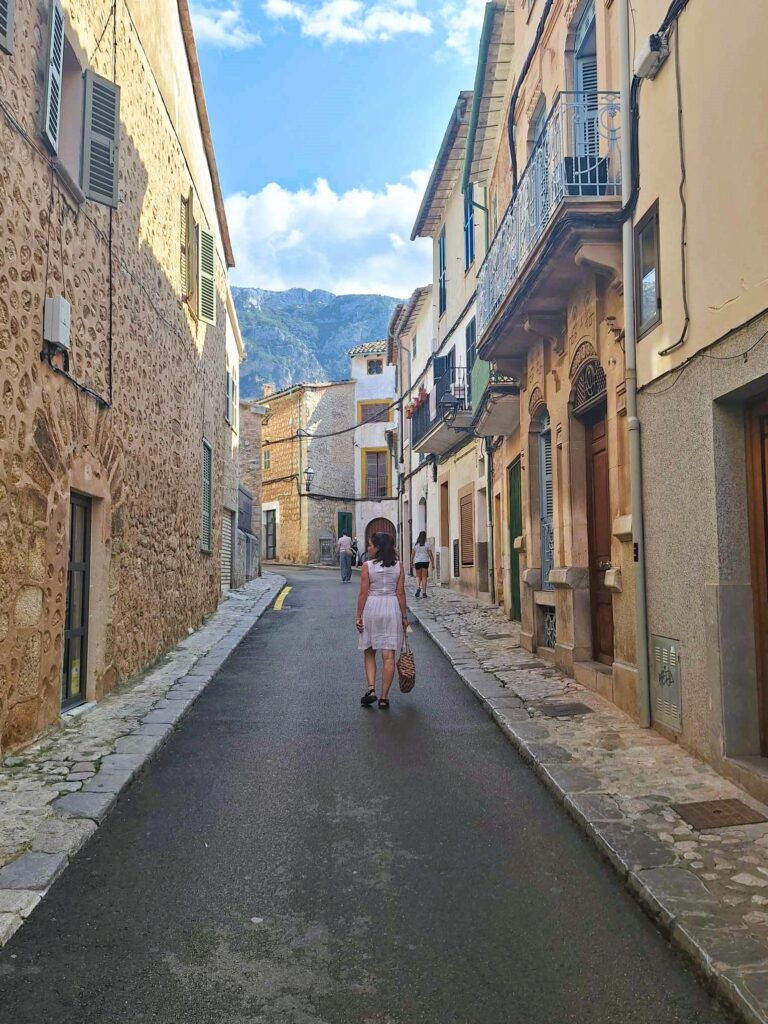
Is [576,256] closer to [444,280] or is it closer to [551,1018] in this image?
[551,1018]

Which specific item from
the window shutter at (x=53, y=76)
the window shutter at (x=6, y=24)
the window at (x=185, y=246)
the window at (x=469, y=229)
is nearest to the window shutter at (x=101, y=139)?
the window shutter at (x=53, y=76)

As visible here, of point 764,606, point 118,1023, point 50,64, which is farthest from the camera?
point 50,64

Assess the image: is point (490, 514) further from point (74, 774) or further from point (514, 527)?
point (74, 774)

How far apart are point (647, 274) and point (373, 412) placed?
36.9 meters

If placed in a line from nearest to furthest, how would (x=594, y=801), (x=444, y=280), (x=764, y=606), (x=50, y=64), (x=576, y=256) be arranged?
(x=594, y=801), (x=764, y=606), (x=50, y=64), (x=576, y=256), (x=444, y=280)

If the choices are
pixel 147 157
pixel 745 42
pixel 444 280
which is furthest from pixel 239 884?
pixel 444 280


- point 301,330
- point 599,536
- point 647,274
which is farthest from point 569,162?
point 301,330

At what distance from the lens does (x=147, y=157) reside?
9.68 metres

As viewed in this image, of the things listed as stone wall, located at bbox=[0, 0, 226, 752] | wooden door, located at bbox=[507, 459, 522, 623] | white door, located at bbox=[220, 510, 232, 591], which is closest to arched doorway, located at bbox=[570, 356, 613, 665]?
stone wall, located at bbox=[0, 0, 226, 752]

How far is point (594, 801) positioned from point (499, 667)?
16.0 ft

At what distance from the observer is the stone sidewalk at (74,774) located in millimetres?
3906

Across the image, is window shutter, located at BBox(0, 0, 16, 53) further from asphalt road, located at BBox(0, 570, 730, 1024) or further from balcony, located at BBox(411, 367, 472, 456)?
balcony, located at BBox(411, 367, 472, 456)

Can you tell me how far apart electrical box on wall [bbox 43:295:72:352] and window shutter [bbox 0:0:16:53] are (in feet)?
5.53

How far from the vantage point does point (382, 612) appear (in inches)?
319
